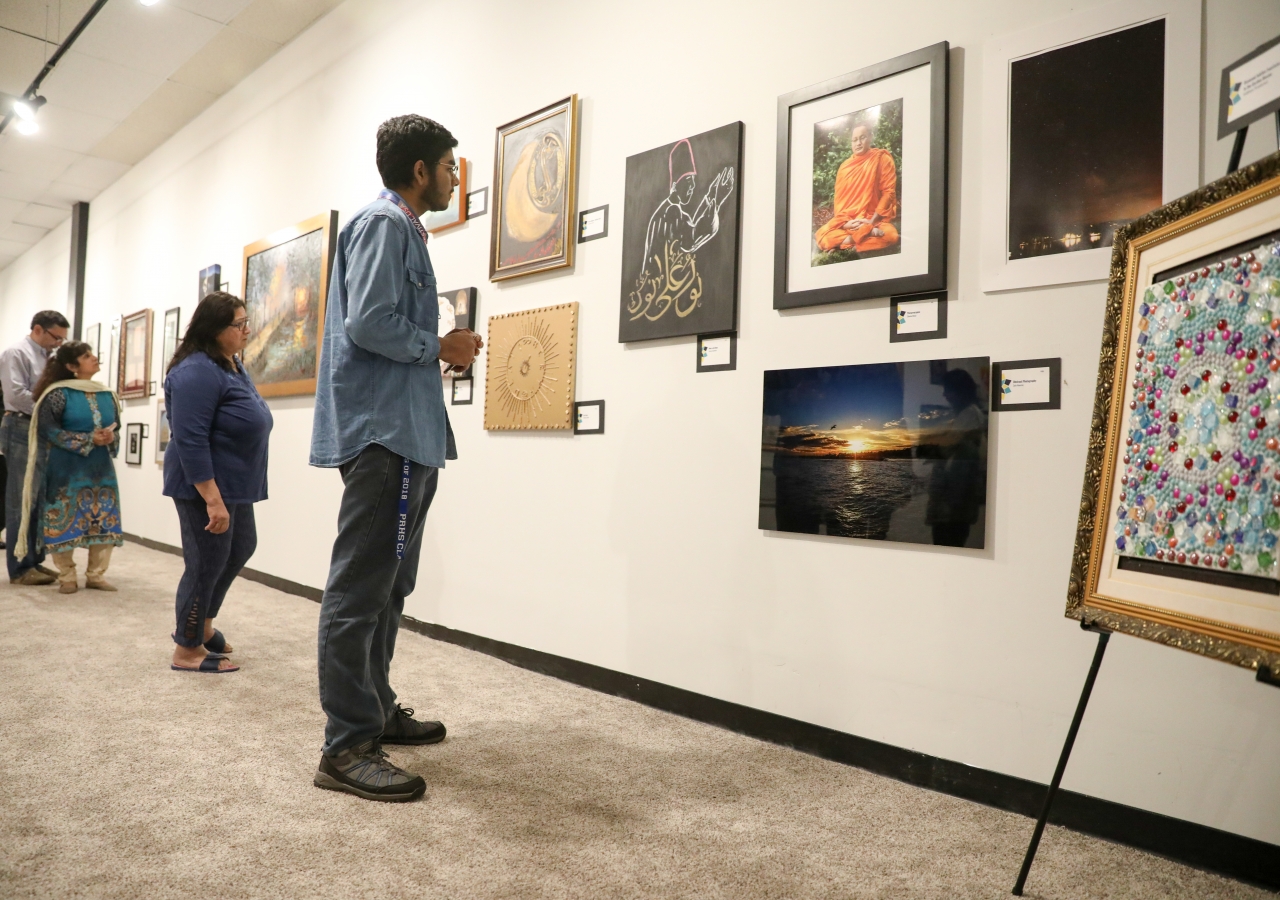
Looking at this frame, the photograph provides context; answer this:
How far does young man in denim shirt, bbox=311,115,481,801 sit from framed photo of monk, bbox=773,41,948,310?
1.11m

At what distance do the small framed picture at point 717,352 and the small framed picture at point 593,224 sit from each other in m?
0.74

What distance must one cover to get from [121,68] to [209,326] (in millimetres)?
4663

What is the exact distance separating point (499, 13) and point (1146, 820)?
401 centimetres

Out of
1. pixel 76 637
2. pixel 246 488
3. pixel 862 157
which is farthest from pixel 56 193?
pixel 862 157

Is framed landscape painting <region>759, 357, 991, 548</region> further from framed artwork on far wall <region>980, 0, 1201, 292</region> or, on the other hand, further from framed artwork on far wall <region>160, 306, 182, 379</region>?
framed artwork on far wall <region>160, 306, 182, 379</region>

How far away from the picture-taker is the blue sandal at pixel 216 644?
11.1 ft

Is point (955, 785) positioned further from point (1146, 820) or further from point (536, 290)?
point (536, 290)

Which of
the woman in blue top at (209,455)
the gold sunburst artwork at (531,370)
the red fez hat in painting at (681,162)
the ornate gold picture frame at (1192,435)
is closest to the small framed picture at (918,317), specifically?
the ornate gold picture frame at (1192,435)

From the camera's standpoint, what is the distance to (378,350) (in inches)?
78.6

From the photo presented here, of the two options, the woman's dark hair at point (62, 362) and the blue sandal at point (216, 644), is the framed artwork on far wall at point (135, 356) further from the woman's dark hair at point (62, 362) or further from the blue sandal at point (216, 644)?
the blue sandal at point (216, 644)

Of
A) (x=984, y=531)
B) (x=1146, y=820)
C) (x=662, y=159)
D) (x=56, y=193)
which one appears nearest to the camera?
(x=1146, y=820)

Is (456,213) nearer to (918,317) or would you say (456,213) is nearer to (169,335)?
(918,317)

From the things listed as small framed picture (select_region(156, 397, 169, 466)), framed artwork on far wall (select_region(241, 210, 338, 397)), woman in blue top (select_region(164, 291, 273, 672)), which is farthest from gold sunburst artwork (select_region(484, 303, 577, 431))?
small framed picture (select_region(156, 397, 169, 466))

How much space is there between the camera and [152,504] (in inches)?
297
